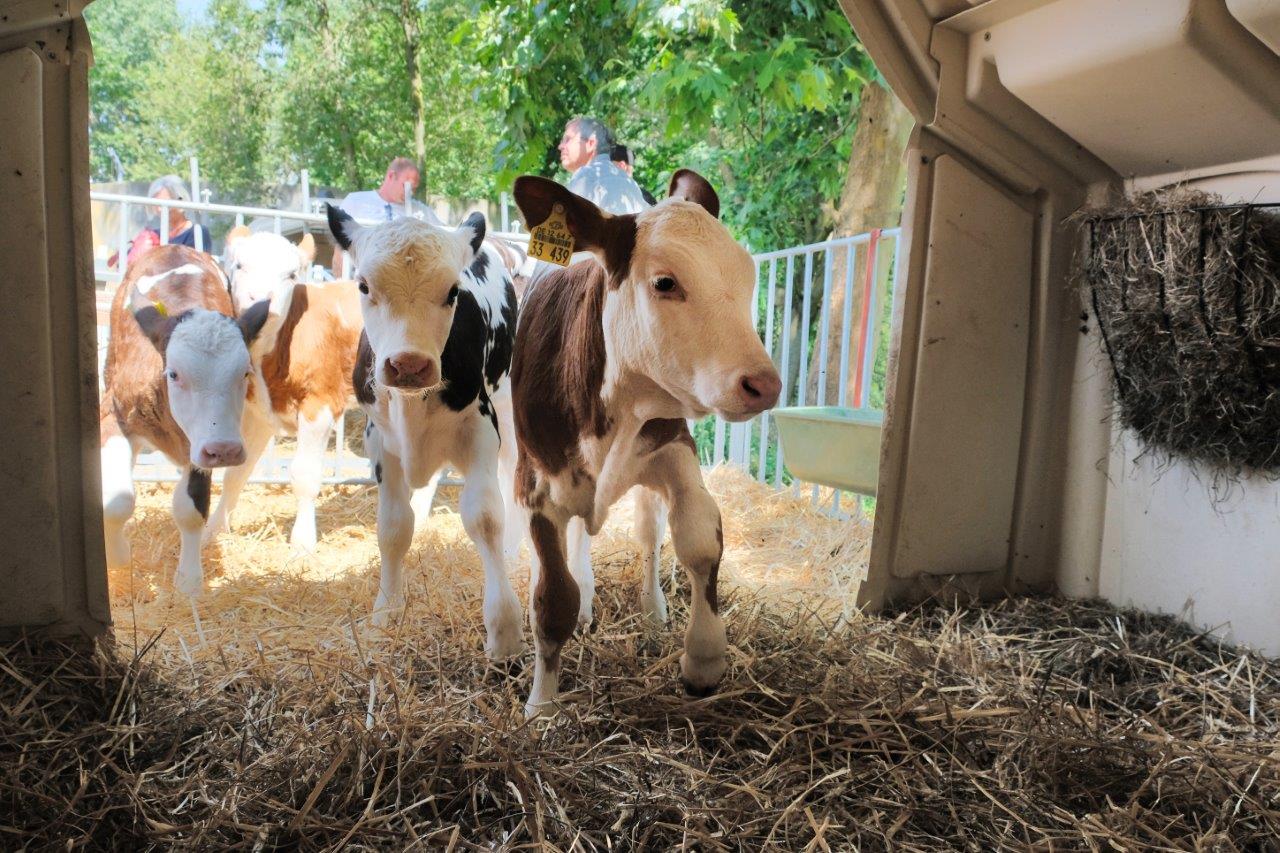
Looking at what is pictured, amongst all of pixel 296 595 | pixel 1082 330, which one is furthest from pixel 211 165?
pixel 1082 330

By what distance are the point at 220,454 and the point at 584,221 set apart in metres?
1.92

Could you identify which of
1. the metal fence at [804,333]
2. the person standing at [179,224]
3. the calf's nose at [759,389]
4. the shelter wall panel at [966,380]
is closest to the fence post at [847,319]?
the metal fence at [804,333]

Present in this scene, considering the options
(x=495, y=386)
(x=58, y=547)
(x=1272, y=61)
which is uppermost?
(x=1272, y=61)

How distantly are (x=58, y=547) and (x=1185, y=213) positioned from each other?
3.41m

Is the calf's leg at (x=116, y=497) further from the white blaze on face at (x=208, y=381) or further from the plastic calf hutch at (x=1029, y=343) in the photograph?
the plastic calf hutch at (x=1029, y=343)

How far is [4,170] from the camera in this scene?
2.37 meters

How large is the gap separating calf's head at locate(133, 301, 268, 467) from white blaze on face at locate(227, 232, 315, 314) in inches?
18.5

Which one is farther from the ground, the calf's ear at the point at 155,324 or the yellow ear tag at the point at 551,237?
the yellow ear tag at the point at 551,237

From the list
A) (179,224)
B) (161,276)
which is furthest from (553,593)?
(179,224)

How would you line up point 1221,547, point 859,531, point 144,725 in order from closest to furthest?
point 144,725
point 1221,547
point 859,531

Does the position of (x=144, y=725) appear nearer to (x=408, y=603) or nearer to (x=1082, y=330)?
(x=408, y=603)

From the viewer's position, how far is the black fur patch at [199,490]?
3846 mm

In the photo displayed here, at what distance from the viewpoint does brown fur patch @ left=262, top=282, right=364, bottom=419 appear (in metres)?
4.62

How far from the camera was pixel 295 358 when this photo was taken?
4.68 metres
